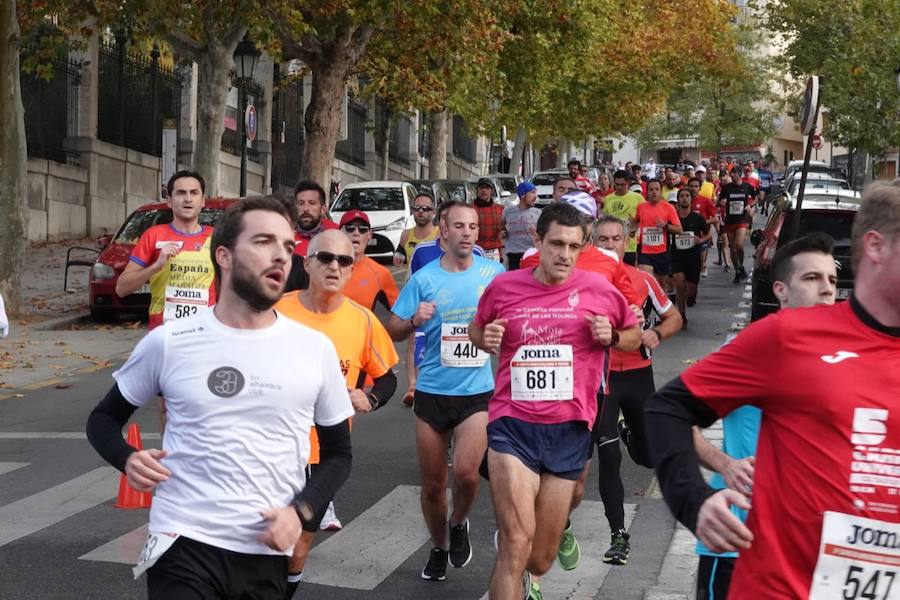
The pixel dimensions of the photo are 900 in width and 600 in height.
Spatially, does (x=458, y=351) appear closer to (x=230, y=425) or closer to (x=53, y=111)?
(x=230, y=425)

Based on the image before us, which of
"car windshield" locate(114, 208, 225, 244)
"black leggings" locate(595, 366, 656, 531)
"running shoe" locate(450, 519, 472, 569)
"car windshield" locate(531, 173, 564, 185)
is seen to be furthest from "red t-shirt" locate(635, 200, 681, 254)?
"car windshield" locate(531, 173, 564, 185)

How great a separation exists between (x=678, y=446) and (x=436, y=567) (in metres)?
4.20

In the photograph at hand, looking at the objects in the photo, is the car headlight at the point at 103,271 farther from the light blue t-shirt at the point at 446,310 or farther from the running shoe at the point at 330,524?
the light blue t-shirt at the point at 446,310

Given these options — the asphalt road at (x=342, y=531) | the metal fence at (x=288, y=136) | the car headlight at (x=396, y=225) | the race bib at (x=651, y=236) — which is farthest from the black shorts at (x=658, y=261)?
the metal fence at (x=288, y=136)

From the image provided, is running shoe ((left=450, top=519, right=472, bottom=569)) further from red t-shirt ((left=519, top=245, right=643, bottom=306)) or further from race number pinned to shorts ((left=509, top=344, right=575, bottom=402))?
red t-shirt ((left=519, top=245, right=643, bottom=306))

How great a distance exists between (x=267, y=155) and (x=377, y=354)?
35271 mm

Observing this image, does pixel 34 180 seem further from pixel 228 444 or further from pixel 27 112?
pixel 228 444

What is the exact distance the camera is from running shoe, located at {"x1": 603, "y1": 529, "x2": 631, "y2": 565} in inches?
309

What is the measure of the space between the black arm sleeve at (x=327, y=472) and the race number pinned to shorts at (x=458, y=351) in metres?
3.19

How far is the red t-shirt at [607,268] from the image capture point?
8.23m

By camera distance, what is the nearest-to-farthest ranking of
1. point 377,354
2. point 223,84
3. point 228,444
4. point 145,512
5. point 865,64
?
point 228,444 → point 377,354 → point 145,512 → point 223,84 → point 865,64

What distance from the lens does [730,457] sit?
189 inches

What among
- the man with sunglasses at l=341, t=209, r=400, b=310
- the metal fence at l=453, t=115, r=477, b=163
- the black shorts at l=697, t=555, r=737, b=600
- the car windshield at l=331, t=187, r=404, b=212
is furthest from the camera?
the metal fence at l=453, t=115, r=477, b=163

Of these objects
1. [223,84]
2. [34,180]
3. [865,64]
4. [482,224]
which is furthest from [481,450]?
[865,64]
